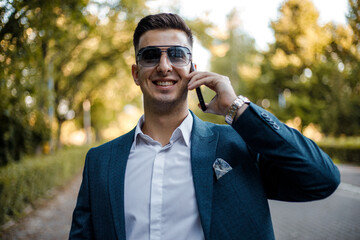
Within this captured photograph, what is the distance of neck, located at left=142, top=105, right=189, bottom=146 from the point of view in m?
1.98

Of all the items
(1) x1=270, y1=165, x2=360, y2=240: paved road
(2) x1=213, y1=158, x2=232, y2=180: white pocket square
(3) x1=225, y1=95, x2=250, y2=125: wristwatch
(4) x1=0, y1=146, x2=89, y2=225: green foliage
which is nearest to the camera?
(3) x1=225, y1=95, x2=250, y2=125: wristwatch

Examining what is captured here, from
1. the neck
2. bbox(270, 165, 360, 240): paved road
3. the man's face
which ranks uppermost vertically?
the man's face

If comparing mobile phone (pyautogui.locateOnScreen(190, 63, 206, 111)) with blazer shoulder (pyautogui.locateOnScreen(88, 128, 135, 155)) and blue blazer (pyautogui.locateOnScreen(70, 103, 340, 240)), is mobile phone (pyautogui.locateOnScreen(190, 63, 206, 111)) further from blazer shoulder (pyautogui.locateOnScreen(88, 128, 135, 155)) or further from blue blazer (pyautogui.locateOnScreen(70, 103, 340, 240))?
blazer shoulder (pyautogui.locateOnScreen(88, 128, 135, 155))

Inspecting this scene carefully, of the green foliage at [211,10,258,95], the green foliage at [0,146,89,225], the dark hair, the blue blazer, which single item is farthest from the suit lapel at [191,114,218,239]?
the green foliage at [211,10,258,95]

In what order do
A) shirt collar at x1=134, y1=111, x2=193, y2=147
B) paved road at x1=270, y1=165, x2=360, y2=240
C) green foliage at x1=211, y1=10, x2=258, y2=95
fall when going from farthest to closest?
green foliage at x1=211, y1=10, x2=258, y2=95 < paved road at x1=270, y1=165, x2=360, y2=240 < shirt collar at x1=134, y1=111, x2=193, y2=147

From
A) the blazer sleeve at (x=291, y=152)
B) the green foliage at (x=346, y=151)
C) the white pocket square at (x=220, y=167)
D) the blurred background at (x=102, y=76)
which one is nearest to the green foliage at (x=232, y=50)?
the blurred background at (x=102, y=76)

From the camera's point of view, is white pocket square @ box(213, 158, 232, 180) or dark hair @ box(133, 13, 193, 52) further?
dark hair @ box(133, 13, 193, 52)

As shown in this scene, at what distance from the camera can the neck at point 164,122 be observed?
78.1 inches

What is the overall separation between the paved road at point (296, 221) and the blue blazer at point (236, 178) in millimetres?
4657

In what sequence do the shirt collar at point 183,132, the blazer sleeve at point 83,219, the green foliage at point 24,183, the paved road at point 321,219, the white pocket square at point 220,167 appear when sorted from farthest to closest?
the green foliage at point 24,183
the paved road at point 321,219
the shirt collar at point 183,132
the blazer sleeve at point 83,219
the white pocket square at point 220,167

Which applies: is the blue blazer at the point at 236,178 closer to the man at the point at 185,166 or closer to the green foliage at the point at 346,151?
the man at the point at 185,166

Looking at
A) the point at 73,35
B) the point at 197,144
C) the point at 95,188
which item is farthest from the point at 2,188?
the point at 73,35

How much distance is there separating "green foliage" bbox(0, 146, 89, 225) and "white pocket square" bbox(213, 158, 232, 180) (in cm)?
626

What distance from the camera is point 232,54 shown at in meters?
41.0
